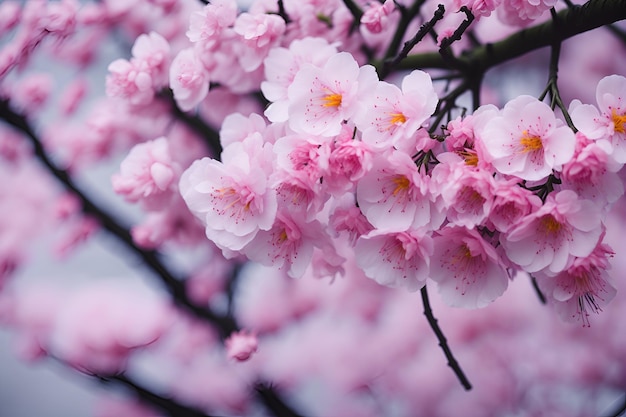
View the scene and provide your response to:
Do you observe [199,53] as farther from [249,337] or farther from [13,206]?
[13,206]

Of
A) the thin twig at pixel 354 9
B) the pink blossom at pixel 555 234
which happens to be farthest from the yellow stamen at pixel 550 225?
the thin twig at pixel 354 9

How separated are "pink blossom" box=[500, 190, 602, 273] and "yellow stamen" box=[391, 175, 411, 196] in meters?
0.10

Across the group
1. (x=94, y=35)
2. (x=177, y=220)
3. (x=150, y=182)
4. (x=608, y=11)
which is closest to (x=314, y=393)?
(x=177, y=220)

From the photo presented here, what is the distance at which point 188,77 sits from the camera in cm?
70

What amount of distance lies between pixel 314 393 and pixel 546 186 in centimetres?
112

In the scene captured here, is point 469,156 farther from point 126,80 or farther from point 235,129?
point 126,80

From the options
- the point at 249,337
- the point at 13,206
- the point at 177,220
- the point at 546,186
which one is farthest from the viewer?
the point at 13,206

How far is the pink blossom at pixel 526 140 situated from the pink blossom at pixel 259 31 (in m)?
0.29

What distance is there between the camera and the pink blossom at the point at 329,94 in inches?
21.9

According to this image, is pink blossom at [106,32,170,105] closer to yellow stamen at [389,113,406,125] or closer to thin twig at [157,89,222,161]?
thin twig at [157,89,222,161]

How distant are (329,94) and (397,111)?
75 millimetres

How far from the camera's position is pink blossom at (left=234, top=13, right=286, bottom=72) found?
0.67m

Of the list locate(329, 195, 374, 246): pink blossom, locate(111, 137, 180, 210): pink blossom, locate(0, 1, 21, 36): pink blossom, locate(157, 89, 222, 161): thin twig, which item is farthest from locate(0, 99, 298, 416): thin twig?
locate(329, 195, 374, 246): pink blossom

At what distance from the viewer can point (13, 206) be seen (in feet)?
5.60
